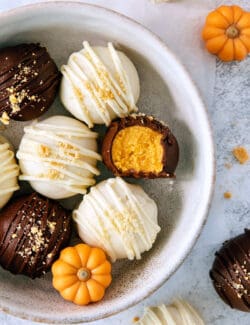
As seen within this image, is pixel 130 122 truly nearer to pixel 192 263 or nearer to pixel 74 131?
pixel 74 131

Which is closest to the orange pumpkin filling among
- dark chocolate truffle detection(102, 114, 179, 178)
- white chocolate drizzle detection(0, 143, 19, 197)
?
dark chocolate truffle detection(102, 114, 179, 178)

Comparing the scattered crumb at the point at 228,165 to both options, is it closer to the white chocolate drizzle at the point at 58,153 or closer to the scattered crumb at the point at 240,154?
the scattered crumb at the point at 240,154

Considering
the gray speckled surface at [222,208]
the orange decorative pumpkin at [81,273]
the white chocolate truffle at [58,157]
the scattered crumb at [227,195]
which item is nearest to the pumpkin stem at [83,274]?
the orange decorative pumpkin at [81,273]

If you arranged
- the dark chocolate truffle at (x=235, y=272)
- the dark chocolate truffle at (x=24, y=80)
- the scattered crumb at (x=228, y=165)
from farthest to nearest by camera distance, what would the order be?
the scattered crumb at (x=228, y=165)
the dark chocolate truffle at (x=235, y=272)
the dark chocolate truffle at (x=24, y=80)

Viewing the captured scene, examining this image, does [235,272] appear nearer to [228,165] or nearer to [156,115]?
[228,165]

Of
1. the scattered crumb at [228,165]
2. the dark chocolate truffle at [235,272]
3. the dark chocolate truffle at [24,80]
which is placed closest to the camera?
the dark chocolate truffle at [24,80]

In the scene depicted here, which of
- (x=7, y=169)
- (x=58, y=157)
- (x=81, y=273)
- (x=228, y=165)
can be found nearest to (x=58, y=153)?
(x=58, y=157)

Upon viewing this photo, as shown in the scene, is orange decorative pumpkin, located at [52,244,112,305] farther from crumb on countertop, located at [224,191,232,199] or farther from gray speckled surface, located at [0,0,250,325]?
crumb on countertop, located at [224,191,232,199]
